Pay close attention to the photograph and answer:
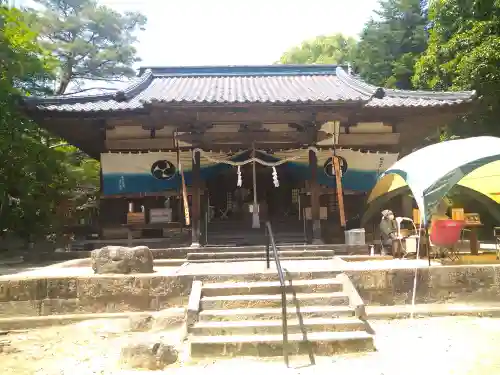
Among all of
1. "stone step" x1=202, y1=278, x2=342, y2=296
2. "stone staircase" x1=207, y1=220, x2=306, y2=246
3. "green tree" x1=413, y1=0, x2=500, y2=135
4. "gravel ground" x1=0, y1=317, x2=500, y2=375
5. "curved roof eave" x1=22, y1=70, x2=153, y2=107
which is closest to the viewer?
"gravel ground" x1=0, y1=317, x2=500, y2=375

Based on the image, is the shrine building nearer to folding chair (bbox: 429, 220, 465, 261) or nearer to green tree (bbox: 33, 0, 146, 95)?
folding chair (bbox: 429, 220, 465, 261)

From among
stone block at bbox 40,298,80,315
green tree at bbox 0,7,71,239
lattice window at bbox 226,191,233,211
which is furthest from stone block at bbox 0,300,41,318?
lattice window at bbox 226,191,233,211

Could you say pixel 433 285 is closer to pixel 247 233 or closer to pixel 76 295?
pixel 247 233

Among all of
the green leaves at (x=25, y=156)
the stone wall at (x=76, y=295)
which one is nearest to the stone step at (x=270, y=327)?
the stone wall at (x=76, y=295)

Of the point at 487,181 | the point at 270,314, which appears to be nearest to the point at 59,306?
the point at 270,314

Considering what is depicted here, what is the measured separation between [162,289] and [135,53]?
2534 cm

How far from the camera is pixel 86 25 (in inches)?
1057

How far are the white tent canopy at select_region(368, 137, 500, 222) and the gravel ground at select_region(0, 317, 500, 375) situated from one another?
75.3 inches

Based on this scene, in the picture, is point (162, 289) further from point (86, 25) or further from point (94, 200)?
point (86, 25)

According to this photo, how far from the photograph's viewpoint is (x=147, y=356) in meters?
5.11

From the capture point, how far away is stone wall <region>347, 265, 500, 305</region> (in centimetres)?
729

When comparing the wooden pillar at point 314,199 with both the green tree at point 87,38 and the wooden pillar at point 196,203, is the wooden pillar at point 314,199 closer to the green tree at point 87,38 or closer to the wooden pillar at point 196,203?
the wooden pillar at point 196,203

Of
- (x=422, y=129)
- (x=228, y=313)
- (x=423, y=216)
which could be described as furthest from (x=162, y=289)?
(x=422, y=129)

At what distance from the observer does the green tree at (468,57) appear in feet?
49.3
